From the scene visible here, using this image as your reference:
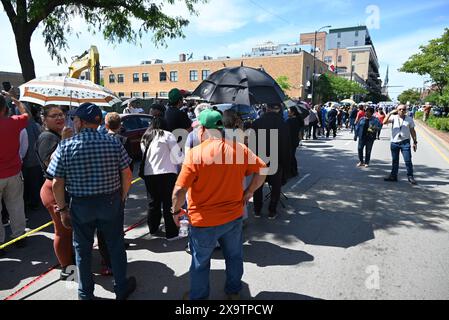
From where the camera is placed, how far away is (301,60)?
43.3 meters

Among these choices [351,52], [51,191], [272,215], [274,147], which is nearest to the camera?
[51,191]

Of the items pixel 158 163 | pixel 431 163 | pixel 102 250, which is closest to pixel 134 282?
pixel 102 250

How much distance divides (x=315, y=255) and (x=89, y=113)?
3.16 m

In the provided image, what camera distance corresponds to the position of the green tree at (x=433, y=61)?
85.3 feet

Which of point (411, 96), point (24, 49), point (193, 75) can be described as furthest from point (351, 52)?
point (24, 49)

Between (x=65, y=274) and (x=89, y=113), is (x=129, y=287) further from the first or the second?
(x=89, y=113)

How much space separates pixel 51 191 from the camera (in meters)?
3.37

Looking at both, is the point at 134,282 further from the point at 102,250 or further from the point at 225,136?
the point at 225,136

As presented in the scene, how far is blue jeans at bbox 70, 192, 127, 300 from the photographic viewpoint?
2.81 meters

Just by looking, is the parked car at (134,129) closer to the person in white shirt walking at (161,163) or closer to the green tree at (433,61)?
the person in white shirt walking at (161,163)

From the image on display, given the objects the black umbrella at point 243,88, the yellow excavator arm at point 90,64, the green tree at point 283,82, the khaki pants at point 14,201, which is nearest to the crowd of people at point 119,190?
the khaki pants at point 14,201

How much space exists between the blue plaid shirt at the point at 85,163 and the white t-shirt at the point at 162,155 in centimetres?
137

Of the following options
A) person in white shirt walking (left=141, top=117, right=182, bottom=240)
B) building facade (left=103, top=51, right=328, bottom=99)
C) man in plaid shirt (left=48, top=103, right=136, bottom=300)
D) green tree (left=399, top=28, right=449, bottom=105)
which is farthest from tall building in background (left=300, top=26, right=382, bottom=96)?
man in plaid shirt (left=48, top=103, right=136, bottom=300)

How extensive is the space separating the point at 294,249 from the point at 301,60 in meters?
42.9
